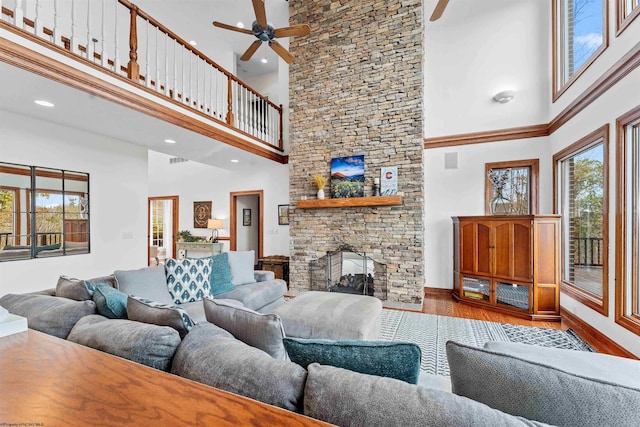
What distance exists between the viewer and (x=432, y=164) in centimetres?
505

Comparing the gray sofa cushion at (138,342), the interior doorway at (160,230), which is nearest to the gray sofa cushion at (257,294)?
the gray sofa cushion at (138,342)

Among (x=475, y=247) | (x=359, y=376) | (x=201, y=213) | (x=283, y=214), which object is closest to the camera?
(x=359, y=376)

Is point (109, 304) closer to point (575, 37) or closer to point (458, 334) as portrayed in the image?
point (458, 334)

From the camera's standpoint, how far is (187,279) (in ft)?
9.65

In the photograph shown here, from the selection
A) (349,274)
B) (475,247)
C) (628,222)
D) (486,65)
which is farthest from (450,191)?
(628,222)

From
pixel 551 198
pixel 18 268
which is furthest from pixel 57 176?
pixel 551 198

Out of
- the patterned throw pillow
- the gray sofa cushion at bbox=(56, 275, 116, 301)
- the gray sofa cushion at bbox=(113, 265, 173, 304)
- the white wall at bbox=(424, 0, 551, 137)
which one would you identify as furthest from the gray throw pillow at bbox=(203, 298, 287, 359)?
the white wall at bbox=(424, 0, 551, 137)

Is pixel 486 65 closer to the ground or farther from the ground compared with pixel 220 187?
farther from the ground

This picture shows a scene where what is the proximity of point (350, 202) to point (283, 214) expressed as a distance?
221cm

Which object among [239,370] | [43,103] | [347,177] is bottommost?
[239,370]

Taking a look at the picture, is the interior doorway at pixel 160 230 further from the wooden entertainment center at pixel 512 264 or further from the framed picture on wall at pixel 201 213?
the wooden entertainment center at pixel 512 264

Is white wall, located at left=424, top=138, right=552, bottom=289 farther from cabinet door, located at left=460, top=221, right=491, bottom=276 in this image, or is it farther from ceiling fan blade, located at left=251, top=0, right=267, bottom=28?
ceiling fan blade, located at left=251, top=0, right=267, bottom=28

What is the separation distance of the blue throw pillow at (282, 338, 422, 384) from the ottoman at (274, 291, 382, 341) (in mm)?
1275

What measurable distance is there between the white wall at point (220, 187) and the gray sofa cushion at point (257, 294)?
9.17 ft
